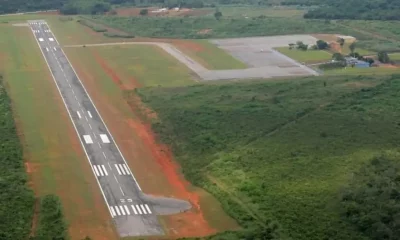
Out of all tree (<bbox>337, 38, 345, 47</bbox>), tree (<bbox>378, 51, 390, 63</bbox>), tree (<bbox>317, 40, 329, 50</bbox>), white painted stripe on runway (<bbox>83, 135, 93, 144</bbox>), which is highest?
white painted stripe on runway (<bbox>83, 135, 93, 144</bbox>)

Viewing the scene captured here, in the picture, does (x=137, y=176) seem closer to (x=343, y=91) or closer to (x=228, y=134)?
(x=228, y=134)

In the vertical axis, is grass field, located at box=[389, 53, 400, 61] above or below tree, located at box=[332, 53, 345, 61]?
below

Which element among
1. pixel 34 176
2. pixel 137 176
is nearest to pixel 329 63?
pixel 137 176

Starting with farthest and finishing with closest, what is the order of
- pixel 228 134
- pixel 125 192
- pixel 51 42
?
pixel 51 42, pixel 228 134, pixel 125 192

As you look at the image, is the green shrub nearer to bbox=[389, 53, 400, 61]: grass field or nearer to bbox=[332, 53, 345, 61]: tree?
bbox=[332, 53, 345, 61]: tree

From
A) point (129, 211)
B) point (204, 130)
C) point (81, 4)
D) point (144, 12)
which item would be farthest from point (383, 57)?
point (81, 4)

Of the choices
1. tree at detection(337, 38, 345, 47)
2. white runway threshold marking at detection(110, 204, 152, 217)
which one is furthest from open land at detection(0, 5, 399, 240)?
tree at detection(337, 38, 345, 47)
